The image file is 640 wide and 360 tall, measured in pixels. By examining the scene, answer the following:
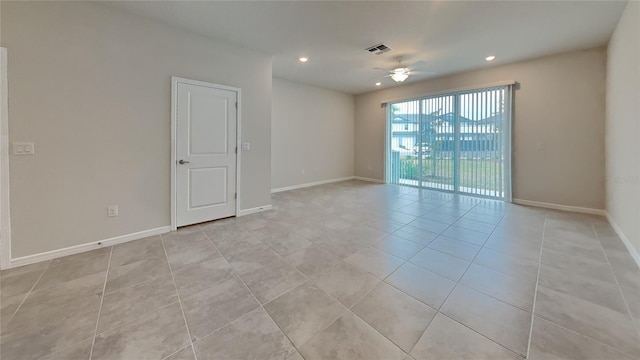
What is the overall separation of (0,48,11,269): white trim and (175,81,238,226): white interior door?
4.66ft

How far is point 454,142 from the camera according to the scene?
5.50 metres

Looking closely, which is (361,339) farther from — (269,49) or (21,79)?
(269,49)

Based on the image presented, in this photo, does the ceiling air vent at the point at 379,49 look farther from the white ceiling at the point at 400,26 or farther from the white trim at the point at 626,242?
the white trim at the point at 626,242

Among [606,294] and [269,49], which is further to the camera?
[269,49]

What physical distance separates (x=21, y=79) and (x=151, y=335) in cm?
280

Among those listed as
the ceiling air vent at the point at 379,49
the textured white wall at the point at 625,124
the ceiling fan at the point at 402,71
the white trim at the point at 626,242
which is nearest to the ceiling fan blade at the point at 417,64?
the ceiling fan at the point at 402,71

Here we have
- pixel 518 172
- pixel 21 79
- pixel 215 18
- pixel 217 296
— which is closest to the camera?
pixel 217 296

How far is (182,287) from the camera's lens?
1962 mm

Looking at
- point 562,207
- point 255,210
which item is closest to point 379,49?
point 255,210

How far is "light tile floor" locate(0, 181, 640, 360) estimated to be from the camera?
4.48ft

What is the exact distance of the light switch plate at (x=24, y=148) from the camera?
2.30 metres

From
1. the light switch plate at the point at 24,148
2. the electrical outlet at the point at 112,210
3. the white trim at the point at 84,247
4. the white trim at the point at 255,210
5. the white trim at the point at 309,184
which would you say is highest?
the light switch plate at the point at 24,148

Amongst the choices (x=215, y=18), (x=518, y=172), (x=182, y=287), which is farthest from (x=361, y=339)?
(x=518, y=172)

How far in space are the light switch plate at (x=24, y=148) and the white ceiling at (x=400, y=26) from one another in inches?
68.5
